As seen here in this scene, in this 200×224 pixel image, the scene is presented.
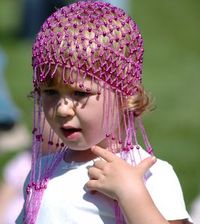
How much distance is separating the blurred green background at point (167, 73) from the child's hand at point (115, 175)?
3712 mm

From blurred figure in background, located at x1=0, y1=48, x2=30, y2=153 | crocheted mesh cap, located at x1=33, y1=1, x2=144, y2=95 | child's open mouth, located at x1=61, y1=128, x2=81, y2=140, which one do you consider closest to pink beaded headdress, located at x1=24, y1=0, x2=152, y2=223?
crocheted mesh cap, located at x1=33, y1=1, x2=144, y2=95

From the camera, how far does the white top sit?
3.17 meters

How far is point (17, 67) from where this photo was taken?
12.8m

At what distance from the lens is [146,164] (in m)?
3.17

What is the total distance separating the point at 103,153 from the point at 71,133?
137mm

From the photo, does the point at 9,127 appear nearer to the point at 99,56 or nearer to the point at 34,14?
the point at 34,14

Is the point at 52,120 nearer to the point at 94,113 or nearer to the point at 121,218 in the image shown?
the point at 94,113

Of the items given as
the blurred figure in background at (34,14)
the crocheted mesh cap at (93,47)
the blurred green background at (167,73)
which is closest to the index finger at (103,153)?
the crocheted mesh cap at (93,47)

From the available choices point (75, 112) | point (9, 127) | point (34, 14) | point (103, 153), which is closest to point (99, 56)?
point (75, 112)

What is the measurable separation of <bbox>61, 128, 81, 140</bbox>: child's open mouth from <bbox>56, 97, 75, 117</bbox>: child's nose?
65mm

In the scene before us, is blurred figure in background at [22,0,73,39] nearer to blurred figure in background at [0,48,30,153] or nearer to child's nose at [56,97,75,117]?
blurred figure in background at [0,48,30,153]

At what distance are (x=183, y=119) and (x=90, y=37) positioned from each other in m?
6.95

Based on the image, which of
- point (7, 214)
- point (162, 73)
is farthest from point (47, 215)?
point (162, 73)

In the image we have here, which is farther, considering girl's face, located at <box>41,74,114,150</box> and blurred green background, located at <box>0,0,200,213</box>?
blurred green background, located at <box>0,0,200,213</box>
